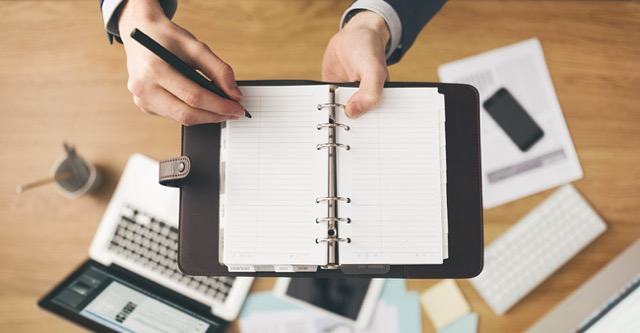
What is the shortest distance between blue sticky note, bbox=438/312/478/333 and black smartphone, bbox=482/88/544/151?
14.0 inches

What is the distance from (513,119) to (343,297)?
50 centimetres

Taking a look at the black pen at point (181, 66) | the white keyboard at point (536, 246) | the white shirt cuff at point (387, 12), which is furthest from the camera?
the white keyboard at point (536, 246)

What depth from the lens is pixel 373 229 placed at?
0.66 m

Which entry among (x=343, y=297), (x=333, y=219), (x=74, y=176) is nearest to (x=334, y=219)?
(x=333, y=219)

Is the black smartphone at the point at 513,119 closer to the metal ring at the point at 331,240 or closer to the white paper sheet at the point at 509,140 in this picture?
the white paper sheet at the point at 509,140

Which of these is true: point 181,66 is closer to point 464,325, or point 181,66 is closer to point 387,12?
→ point 387,12

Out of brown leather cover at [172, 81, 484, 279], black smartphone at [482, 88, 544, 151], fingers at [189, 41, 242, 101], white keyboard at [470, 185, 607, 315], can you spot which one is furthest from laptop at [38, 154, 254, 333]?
black smartphone at [482, 88, 544, 151]

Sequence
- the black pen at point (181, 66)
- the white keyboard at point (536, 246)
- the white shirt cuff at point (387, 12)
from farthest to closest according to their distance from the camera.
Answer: the white keyboard at point (536, 246) → the white shirt cuff at point (387, 12) → the black pen at point (181, 66)

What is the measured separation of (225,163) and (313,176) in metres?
0.12

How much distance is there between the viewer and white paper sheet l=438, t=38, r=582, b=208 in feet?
3.34

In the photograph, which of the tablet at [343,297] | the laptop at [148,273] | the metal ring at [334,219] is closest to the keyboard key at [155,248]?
the laptop at [148,273]

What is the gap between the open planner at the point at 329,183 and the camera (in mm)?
657

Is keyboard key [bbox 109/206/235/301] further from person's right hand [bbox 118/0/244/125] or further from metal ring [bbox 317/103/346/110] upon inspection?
metal ring [bbox 317/103/346/110]

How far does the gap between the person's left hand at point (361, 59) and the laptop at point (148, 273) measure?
0.41 meters
